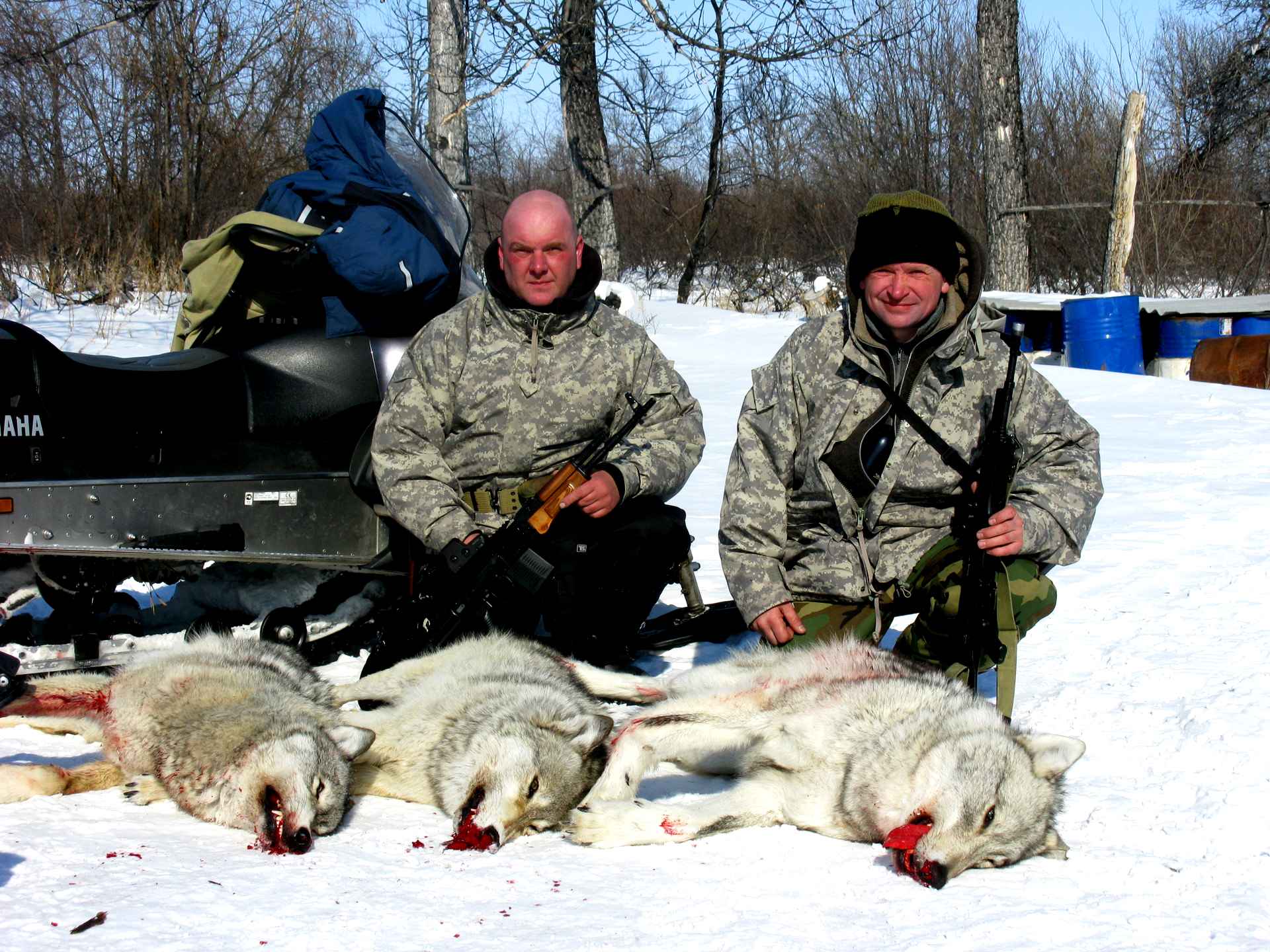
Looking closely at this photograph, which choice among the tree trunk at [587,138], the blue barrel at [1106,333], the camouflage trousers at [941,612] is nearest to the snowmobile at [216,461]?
the camouflage trousers at [941,612]

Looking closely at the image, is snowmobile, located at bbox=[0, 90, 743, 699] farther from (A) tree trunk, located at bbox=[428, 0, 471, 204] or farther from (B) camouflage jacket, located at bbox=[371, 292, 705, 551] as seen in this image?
(A) tree trunk, located at bbox=[428, 0, 471, 204]

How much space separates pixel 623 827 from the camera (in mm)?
2936

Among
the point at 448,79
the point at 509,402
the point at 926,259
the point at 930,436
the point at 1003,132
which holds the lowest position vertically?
the point at 930,436

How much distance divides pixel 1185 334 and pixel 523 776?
12.7 metres

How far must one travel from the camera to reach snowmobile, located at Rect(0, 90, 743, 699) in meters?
3.84

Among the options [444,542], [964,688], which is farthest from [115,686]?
[964,688]

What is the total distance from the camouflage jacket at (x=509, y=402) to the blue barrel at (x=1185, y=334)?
36.3ft

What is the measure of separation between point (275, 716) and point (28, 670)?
1.40 meters

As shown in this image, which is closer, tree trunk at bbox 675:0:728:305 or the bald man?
the bald man

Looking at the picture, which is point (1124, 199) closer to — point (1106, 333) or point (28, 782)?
point (1106, 333)

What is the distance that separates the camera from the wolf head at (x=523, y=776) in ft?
9.78

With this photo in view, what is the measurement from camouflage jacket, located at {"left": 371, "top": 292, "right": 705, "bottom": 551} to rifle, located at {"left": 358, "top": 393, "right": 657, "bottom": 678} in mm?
141

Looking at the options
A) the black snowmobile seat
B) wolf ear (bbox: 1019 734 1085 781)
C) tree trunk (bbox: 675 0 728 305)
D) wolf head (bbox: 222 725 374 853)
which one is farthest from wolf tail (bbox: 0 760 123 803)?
tree trunk (bbox: 675 0 728 305)

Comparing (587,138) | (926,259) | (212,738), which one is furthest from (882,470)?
(587,138)
